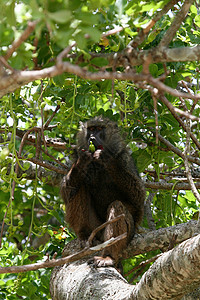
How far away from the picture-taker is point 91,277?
4297mm

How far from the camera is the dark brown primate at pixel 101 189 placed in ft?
18.7

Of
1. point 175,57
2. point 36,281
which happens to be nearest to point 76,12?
point 175,57

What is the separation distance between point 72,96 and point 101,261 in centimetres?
188

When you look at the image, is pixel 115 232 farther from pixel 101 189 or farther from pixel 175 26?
pixel 175 26

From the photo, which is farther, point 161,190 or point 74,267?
point 161,190

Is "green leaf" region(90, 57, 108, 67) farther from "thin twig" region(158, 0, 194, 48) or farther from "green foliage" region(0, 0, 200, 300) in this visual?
"thin twig" region(158, 0, 194, 48)

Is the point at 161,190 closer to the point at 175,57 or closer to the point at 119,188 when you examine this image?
the point at 119,188

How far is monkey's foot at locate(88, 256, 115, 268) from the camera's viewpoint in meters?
4.80

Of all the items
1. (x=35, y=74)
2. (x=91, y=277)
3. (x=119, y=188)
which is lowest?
(x=91, y=277)

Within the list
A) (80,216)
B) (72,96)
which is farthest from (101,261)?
(72,96)

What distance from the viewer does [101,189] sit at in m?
6.11

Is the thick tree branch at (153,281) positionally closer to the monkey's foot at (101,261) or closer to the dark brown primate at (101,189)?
the monkey's foot at (101,261)

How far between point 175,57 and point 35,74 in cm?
93

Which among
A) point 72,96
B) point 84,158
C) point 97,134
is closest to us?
point 72,96
